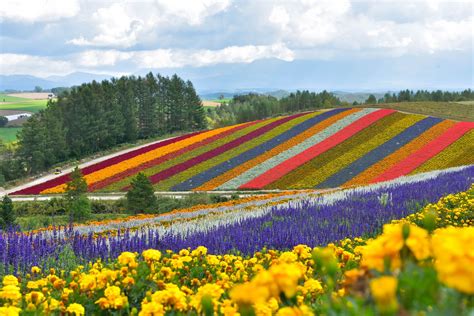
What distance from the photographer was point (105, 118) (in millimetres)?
59875

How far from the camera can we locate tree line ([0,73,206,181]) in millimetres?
52469

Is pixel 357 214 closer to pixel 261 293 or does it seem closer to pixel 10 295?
pixel 10 295

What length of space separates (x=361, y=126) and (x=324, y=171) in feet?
34.5

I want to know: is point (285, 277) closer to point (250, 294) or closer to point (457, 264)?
point (250, 294)

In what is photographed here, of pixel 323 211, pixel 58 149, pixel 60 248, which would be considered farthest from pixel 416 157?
pixel 58 149

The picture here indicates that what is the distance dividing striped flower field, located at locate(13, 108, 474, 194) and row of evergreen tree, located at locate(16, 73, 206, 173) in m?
11.8

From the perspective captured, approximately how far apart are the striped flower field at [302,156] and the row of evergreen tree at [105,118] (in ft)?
38.7

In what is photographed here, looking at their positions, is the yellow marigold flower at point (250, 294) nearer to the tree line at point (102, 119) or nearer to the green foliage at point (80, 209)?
the green foliage at point (80, 209)

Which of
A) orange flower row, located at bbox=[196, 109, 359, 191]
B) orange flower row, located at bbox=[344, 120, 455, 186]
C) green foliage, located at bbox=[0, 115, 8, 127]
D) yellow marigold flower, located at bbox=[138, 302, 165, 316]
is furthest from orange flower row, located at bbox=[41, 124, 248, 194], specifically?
green foliage, located at bbox=[0, 115, 8, 127]

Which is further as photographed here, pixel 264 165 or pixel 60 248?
pixel 264 165

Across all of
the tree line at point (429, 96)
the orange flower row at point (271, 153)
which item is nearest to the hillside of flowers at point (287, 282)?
the orange flower row at point (271, 153)

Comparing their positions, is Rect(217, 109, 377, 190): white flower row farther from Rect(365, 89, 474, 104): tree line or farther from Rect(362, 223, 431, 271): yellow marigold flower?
Rect(365, 89, 474, 104): tree line

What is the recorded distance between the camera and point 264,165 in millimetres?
36062

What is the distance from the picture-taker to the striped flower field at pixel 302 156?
32375 millimetres
